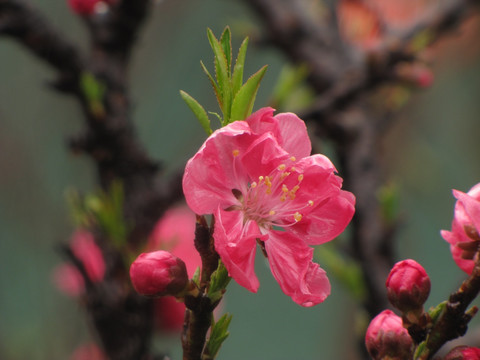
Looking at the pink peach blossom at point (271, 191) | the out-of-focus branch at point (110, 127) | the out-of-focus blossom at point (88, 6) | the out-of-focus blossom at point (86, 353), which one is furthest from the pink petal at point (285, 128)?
the out-of-focus blossom at point (86, 353)

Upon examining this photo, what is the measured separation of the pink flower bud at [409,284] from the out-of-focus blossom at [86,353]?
835 mm

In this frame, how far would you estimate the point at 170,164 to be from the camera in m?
1.79

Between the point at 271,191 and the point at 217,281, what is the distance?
9 cm

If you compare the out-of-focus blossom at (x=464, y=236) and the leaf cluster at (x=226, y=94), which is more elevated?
the leaf cluster at (x=226, y=94)

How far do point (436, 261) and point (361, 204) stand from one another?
240cm

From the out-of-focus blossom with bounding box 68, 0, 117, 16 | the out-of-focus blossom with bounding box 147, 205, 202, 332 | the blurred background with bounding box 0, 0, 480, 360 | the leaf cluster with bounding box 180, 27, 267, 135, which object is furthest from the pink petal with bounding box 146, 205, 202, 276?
the leaf cluster with bounding box 180, 27, 267, 135

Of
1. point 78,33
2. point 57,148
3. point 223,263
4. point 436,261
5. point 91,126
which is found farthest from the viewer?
point 436,261

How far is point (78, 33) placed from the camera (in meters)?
2.08

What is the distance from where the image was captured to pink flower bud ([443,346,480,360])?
15.0 inches

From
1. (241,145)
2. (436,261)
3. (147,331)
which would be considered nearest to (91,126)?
(147,331)

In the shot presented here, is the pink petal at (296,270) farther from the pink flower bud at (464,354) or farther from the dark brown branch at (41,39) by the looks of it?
the dark brown branch at (41,39)

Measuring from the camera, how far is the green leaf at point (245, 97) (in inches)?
15.2

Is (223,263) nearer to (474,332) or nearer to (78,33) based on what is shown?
(474,332)

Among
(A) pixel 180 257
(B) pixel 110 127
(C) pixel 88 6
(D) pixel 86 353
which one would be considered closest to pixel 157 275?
(B) pixel 110 127
